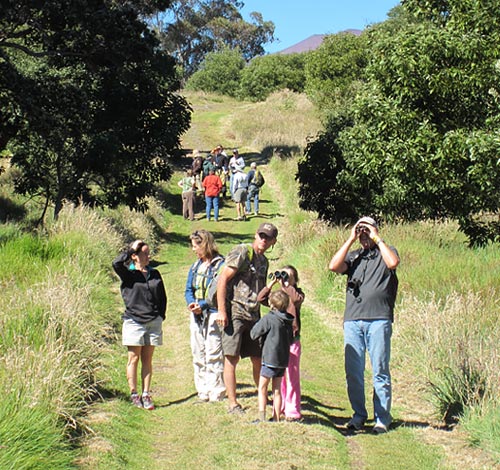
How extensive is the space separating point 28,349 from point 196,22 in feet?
273

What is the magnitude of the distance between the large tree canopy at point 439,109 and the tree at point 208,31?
7159 centimetres

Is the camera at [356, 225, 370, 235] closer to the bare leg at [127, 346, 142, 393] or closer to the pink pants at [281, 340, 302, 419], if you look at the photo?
the pink pants at [281, 340, 302, 419]

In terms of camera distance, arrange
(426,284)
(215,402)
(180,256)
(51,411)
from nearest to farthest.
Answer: (51,411) → (215,402) → (426,284) → (180,256)

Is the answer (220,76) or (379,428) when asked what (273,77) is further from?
(379,428)

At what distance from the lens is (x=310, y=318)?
13.4 meters

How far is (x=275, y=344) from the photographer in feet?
25.1

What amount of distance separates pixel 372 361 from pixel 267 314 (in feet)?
3.71

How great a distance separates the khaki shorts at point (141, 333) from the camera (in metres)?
8.34

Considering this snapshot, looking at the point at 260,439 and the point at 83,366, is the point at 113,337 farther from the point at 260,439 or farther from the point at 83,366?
the point at 260,439

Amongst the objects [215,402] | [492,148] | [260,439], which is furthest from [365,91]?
[260,439]

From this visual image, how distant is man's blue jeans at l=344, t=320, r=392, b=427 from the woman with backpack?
56.5 inches

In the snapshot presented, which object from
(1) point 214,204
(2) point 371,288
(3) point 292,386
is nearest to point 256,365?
(3) point 292,386

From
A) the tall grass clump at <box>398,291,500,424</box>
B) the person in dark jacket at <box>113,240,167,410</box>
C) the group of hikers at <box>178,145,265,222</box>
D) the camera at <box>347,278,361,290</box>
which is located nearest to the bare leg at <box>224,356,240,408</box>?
the person in dark jacket at <box>113,240,167,410</box>

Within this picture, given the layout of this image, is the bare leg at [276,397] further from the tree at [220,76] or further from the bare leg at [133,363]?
the tree at [220,76]
